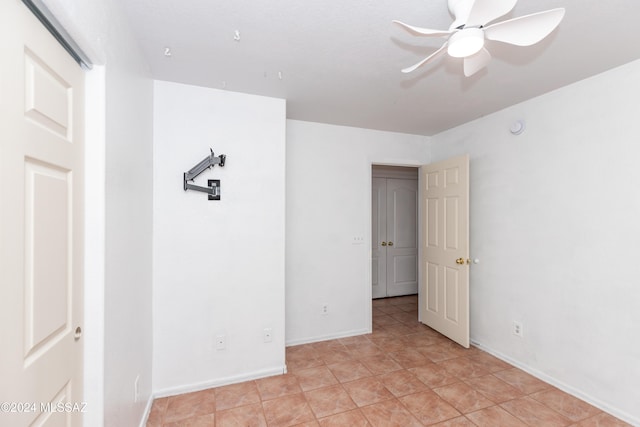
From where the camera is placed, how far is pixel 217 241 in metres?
2.38

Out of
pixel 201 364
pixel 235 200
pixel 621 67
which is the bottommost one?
pixel 201 364

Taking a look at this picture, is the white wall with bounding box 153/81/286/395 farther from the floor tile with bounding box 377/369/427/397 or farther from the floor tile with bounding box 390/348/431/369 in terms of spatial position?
the floor tile with bounding box 390/348/431/369

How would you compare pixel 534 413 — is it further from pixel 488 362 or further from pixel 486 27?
pixel 486 27

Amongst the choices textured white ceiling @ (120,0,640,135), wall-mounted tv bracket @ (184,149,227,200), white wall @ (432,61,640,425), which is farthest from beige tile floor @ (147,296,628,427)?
textured white ceiling @ (120,0,640,135)

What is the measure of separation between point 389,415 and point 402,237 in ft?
11.3

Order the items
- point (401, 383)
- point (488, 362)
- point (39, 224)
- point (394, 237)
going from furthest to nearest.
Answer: point (394, 237) < point (488, 362) < point (401, 383) < point (39, 224)

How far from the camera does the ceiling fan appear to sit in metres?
1.14

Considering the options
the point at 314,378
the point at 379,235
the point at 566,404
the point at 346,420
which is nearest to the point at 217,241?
the point at 314,378

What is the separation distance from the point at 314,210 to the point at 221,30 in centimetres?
197

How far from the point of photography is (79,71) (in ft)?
3.87

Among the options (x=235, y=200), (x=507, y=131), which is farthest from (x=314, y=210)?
(x=507, y=131)

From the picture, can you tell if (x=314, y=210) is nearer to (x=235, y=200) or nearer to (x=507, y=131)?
(x=235, y=200)

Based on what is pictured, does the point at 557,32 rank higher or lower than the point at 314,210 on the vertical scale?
higher

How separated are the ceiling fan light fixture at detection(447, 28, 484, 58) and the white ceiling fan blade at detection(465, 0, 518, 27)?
31 mm
